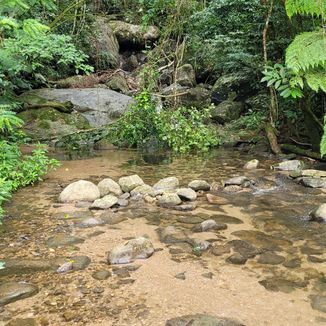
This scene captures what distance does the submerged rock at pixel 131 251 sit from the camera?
10.4 ft

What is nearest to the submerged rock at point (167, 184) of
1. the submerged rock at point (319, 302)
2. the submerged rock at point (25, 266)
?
the submerged rock at point (25, 266)

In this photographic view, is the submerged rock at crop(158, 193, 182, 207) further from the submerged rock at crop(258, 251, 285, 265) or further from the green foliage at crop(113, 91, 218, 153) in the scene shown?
the green foliage at crop(113, 91, 218, 153)

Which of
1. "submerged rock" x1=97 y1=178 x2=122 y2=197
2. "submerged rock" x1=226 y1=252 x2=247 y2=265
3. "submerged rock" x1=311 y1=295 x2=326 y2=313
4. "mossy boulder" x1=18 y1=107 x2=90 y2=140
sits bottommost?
"submerged rock" x1=311 y1=295 x2=326 y2=313

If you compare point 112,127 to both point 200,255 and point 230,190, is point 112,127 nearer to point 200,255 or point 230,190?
point 230,190

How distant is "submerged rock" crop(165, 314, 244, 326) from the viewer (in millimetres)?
2328

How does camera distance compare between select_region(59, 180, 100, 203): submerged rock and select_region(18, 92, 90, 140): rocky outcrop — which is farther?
→ select_region(18, 92, 90, 140): rocky outcrop

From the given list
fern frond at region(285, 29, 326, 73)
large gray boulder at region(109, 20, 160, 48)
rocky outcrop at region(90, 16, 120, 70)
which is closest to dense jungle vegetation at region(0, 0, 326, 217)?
fern frond at region(285, 29, 326, 73)

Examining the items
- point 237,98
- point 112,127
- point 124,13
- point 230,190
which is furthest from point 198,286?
point 124,13

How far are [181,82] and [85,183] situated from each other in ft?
25.7

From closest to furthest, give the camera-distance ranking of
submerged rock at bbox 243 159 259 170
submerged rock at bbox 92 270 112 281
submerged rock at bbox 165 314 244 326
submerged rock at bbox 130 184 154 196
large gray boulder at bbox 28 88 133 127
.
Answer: submerged rock at bbox 165 314 244 326, submerged rock at bbox 92 270 112 281, submerged rock at bbox 130 184 154 196, submerged rock at bbox 243 159 259 170, large gray boulder at bbox 28 88 133 127

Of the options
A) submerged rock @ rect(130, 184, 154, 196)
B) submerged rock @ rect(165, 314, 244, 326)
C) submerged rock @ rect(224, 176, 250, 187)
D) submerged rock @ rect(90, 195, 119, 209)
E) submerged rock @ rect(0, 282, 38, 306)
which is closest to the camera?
submerged rock @ rect(165, 314, 244, 326)

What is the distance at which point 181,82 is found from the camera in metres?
12.2

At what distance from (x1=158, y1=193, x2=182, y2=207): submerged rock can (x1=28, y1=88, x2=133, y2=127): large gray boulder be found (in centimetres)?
511

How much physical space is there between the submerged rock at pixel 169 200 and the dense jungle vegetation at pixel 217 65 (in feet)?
5.37
